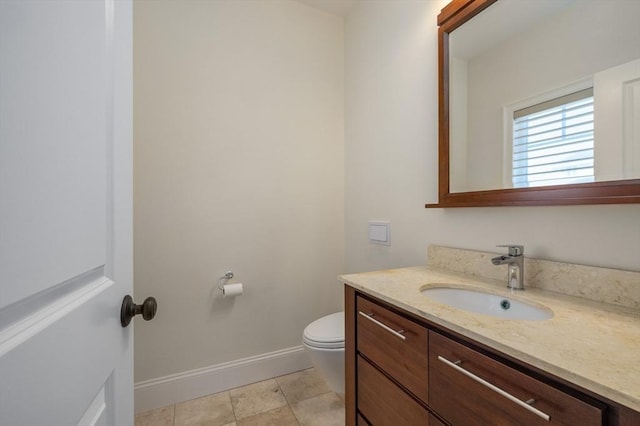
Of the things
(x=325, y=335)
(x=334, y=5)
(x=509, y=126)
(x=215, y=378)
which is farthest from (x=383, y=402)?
(x=334, y=5)

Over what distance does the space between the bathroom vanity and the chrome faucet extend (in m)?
0.05

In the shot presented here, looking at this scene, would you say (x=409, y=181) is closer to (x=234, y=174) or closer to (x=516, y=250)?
(x=516, y=250)

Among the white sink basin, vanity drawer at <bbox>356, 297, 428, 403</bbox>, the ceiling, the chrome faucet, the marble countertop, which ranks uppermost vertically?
the ceiling

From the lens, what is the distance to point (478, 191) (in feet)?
3.96

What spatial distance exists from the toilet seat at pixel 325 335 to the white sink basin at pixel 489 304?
58 centimetres

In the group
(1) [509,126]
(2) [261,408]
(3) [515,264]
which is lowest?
(2) [261,408]

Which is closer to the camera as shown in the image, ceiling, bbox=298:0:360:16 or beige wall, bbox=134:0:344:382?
beige wall, bbox=134:0:344:382

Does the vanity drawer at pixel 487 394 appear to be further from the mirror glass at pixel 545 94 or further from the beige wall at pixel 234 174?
the beige wall at pixel 234 174

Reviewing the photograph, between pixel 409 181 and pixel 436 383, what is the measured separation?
1.07 metres

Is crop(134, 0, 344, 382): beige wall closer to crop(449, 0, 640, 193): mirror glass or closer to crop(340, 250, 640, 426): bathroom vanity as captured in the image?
crop(340, 250, 640, 426): bathroom vanity

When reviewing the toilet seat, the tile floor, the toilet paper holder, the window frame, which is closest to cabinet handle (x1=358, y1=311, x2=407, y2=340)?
the toilet seat

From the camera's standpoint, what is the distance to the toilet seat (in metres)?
1.41

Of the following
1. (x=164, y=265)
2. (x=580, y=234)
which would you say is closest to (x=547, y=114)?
(x=580, y=234)

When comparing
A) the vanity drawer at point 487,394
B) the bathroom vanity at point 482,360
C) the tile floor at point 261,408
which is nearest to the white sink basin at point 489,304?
the bathroom vanity at point 482,360
